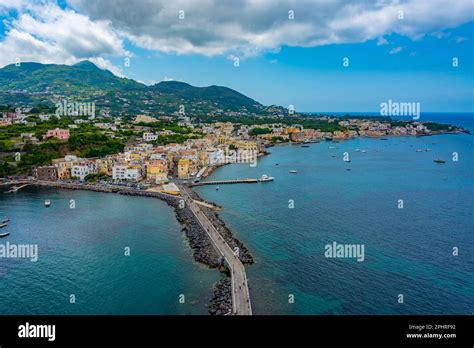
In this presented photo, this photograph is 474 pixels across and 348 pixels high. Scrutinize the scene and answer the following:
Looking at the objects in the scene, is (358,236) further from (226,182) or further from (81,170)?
(81,170)

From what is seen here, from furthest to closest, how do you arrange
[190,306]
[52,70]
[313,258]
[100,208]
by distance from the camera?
1. [52,70]
2. [100,208]
3. [313,258]
4. [190,306]

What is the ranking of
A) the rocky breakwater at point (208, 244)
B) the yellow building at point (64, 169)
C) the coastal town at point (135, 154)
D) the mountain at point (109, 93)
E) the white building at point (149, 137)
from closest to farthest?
the rocky breakwater at point (208, 244)
the coastal town at point (135, 154)
the yellow building at point (64, 169)
the white building at point (149, 137)
the mountain at point (109, 93)

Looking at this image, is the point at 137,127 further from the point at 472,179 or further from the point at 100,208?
the point at 472,179

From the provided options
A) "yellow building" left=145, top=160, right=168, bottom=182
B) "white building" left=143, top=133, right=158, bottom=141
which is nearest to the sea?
"yellow building" left=145, top=160, right=168, bottom=182

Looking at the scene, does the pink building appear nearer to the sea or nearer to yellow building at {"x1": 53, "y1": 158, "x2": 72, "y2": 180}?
yellow building at {"x1": 53, "y1": 158, "x2": 72, "y2": 180}

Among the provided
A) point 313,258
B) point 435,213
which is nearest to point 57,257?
point 313,258

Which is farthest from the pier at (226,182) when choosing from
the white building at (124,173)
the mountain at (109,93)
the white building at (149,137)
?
the mountain at (109,93)

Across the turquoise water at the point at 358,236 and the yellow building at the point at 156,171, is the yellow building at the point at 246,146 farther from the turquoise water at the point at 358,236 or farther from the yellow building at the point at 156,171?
A: the yellow building at the point at 156,171
